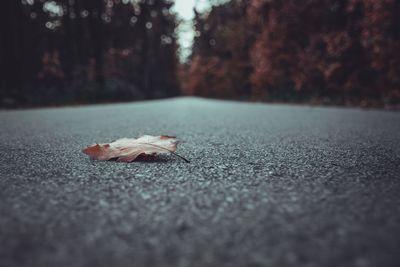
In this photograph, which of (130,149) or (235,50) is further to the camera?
(235,50)

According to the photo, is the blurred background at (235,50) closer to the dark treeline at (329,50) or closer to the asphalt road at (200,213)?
the dark treeline at (329,50)

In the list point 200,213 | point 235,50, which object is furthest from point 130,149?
point 235,50

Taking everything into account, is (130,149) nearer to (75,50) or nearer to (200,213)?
(200,213)

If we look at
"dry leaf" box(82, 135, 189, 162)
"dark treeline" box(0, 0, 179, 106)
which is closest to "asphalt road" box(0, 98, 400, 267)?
"dry leaf" box(82, 135, 189, 162)

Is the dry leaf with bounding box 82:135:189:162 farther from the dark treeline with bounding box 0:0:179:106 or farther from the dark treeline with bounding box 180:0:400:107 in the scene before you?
the dark treeline with bounding box 0:0:179:106

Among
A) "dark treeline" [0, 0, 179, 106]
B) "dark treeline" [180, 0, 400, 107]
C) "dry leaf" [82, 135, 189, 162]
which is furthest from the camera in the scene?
"dark treeline" [0, 0, 179, 106]

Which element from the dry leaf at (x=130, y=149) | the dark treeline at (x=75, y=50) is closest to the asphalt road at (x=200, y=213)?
the dry leaf at (x=130, y=149)
